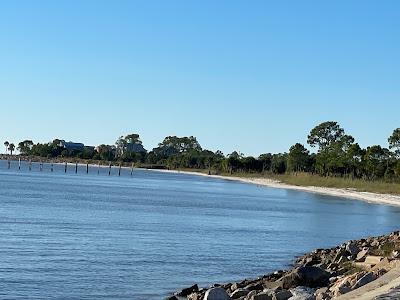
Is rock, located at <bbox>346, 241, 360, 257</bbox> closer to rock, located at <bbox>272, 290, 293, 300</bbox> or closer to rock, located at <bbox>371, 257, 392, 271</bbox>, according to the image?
rock, located at <bbox>371, 257, 392, 271</bbox>

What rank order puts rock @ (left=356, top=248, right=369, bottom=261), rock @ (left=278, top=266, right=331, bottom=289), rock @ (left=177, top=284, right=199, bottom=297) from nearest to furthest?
rock @ (left=278, top=266, right=331, bottom=289) → rock @ (left=177, top=284, right=199, bottom=297) → rock @ (left=356, top=248, right=369, bottom=261)

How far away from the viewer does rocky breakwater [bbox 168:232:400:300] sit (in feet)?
58.1

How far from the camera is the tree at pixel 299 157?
165m

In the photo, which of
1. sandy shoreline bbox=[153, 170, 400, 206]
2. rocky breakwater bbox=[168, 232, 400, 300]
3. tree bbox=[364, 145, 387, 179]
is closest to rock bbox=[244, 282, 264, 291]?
rocky breakwater bbox=[168, 232, 400, 300]

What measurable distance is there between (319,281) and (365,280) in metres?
3.05

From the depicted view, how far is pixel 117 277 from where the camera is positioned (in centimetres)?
Result: 2536

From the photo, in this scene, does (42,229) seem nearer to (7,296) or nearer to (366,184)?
(7,296)

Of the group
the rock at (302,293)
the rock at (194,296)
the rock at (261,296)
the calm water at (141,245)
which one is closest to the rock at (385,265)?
the rock at (302,293)

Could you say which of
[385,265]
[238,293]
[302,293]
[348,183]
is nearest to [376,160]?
[348,183]

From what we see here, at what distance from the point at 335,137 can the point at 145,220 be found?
11564 centimetres

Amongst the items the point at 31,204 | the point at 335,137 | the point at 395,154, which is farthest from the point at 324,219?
the point at 335,137

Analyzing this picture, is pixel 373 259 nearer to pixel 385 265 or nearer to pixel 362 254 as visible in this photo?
pixel 362 254

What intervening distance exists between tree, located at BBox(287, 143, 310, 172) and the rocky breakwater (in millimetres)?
138816

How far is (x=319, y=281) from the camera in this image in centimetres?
Answer: 2036
